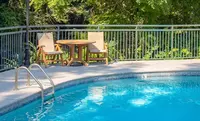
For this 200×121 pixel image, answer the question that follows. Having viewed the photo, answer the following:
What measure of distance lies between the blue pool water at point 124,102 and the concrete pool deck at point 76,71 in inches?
9.7

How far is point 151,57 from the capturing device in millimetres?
11492

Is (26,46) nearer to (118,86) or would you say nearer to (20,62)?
(20,62)

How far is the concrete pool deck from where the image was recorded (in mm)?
6474

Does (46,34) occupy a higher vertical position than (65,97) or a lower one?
higher

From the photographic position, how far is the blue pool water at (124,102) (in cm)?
601

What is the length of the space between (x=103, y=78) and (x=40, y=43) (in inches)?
80.4

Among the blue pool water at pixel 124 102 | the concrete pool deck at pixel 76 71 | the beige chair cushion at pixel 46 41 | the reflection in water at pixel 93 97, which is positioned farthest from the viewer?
the beige chair cushion at pixel 46 41

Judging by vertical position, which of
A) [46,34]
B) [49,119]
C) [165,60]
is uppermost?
[46,34]

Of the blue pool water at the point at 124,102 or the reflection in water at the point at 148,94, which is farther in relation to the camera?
the reflection in water at the point at 148,94

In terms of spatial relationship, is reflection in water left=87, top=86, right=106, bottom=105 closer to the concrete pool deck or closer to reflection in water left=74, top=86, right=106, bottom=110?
reflection in water left=74, top=86, right=106, bottom=110

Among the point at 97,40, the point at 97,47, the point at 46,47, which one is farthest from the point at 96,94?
the point at 97,40

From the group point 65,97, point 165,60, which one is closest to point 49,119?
point 65,97

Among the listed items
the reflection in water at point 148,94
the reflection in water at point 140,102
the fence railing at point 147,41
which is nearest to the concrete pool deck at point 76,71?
the fence railing at point 147,41

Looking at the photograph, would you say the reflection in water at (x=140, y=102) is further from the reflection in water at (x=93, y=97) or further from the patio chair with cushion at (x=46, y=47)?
the patio chair with cushion at (x=46, y=47)
